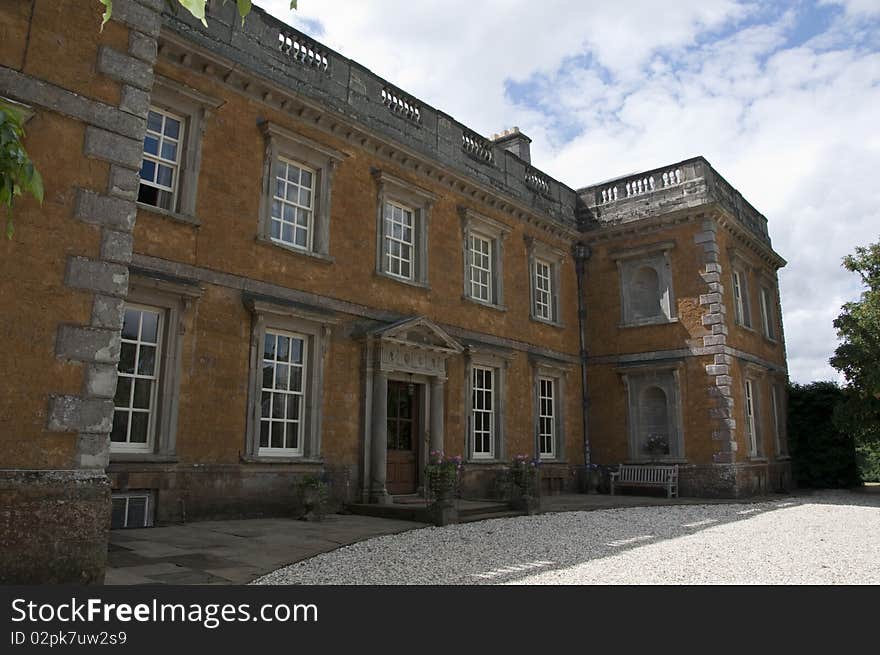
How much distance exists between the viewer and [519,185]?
1680 cm

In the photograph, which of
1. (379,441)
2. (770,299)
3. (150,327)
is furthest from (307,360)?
(770,299)

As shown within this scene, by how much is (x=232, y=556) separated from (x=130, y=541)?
154 centimetres

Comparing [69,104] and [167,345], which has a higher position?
[69,104]

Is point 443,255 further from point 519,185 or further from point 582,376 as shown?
point 582,376

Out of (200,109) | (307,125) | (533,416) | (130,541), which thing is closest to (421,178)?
(307,125)

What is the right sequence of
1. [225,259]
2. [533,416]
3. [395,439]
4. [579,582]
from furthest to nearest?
[533,416] < [395,439] < [225,259] < [579,582]

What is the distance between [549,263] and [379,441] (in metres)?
8.12

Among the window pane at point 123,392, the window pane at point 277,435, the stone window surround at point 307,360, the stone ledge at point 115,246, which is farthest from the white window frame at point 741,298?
the stone ledge at point 115,246

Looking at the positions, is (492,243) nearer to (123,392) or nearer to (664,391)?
(664,391)

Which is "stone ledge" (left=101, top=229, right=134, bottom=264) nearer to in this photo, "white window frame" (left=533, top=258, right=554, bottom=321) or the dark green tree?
"white window frame" (left=533, top=258, right=554, bottom=321)

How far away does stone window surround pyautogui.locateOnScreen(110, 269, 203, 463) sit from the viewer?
8.82 metres

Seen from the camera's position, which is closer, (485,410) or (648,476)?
(485,410)

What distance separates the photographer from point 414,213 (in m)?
13.7

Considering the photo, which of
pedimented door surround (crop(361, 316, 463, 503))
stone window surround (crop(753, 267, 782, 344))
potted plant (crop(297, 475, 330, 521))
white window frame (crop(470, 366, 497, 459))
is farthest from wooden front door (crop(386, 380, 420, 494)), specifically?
stone window surround (crop(753, 267, 782, 344))
